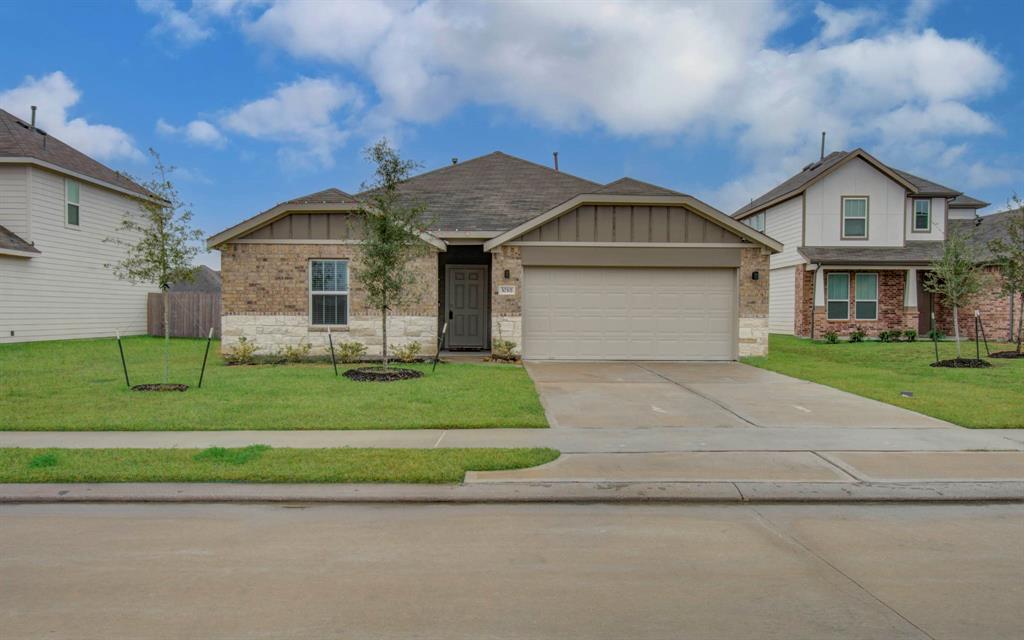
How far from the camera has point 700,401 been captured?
1055 cm

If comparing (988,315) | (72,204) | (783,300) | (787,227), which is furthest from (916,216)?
(72,204)

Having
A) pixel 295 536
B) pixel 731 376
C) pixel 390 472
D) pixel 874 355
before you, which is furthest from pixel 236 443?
pixel 874 355

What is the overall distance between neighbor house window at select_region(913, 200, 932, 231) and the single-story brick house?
42.3ft

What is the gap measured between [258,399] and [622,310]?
948 centimetres

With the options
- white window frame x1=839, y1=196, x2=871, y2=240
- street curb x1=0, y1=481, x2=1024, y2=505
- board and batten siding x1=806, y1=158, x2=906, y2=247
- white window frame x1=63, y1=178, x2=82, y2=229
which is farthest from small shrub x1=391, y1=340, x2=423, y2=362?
white window frame x1=839, y1=196, x2=871, y2=240

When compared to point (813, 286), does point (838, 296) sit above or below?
below

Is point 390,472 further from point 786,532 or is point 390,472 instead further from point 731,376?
point 731,376

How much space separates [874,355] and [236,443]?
57.4 feet

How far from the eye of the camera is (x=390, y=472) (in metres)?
6.20

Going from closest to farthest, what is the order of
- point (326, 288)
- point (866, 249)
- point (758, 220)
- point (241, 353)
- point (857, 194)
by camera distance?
1. point (241, 353)
2. point (326, 288)
3. point (866, 249)
4. point (857, 194)
5. point (758, 220)

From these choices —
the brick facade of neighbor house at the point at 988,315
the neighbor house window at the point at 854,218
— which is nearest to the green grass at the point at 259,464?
the neighbor house window at the point at 854,218

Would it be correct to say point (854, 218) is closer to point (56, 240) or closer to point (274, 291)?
point (274, 291)

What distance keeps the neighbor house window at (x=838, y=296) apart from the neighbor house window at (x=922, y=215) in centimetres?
407

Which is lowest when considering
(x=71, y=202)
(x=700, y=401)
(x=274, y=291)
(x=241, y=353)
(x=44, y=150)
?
(x=700, y=401)
